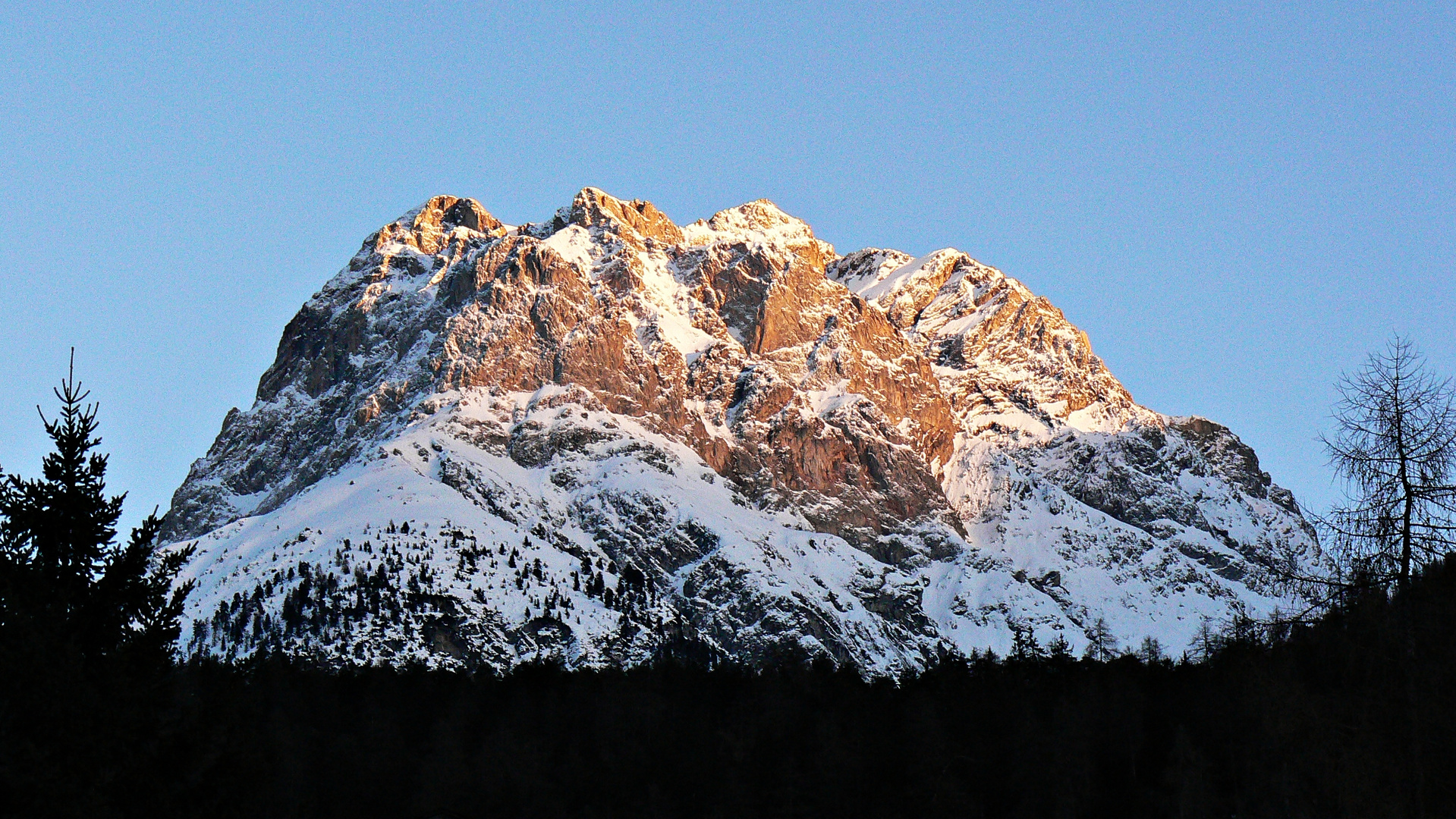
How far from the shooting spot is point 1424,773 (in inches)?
1268

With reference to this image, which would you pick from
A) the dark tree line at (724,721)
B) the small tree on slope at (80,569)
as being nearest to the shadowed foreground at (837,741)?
the dark tree line at (724,721)

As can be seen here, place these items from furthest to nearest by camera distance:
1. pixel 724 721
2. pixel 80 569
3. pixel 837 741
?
pixel 724 721 → pixel 837 741 → pixel 80 569

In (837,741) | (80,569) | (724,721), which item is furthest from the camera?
(724,721)

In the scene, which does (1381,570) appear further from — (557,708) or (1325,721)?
(557,708)

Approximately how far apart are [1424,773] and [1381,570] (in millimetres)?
8729

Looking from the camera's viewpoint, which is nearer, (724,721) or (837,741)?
(837,741)

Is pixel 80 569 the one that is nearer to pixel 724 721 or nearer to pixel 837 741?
pixel 837 741

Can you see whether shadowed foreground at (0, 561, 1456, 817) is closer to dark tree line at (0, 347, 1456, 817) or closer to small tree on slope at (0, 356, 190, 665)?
dark tree line at (0, 347, 1456, 817)

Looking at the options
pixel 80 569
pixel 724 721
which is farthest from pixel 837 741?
pixel 80 569

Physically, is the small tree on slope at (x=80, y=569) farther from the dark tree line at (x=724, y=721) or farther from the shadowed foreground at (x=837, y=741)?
the shadowed foreground at (x=837, y=741)

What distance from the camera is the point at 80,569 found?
29547mm

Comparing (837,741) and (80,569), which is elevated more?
(837,741)

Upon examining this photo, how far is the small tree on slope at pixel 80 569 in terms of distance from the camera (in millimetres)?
28531

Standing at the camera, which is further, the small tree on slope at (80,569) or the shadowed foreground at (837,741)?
the shadowed foreground at (837,741)
